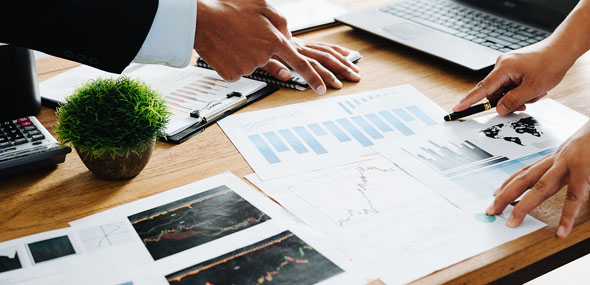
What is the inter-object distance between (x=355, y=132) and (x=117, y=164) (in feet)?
1.29

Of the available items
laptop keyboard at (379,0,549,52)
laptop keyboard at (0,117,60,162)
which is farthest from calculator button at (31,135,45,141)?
laptop keyboard at (379,0,549,52)

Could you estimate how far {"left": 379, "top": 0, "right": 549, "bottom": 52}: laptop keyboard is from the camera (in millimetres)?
1230

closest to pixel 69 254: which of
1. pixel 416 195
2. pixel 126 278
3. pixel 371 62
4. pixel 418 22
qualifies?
pixel 126 278

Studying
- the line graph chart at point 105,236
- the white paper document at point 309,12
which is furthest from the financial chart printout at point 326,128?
the white paper document at point 309,12

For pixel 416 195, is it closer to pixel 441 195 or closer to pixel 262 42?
pixel 441 195

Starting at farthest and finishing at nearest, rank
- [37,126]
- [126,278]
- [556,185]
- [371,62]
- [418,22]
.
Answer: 1. [418,22]
2. [371,62]
3. [37,126]
4. [556,185]
5. [126,278]

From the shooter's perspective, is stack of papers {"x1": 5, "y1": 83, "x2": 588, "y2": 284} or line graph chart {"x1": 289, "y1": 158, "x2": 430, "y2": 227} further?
line graph chart {"x1": 289, "y1": 158, "x2": 430, "y2": 227}

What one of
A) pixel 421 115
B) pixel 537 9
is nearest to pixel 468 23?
pixel 537 9

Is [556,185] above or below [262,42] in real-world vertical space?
below

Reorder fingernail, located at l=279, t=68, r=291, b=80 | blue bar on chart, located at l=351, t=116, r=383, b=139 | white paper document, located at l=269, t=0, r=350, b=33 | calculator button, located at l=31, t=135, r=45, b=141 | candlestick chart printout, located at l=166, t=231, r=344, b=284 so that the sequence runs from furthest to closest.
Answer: white paper document, located at l=269, t=0, r=350, b=33, fingernail, located at l=279, t=68, r=291, b=80, blue bar on chart, located at l=351, t=116, r=383, b=139, calculator button, located at l=31, t=135, r=45, b=141, candlestick chart printout, located at l=166, t=231, r=344, b=284

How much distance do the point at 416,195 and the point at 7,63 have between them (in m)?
0.69

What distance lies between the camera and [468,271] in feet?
2.05

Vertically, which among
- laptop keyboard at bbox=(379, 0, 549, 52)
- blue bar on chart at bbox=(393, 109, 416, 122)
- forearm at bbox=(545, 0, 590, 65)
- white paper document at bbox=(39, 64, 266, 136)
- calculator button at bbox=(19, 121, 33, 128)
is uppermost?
forearm at bbox=(545, 0, 590, 65)

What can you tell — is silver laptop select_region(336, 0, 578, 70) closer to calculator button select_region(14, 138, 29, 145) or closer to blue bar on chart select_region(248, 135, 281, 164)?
blue bar on chart select_region(248, 135, 281, 164)
